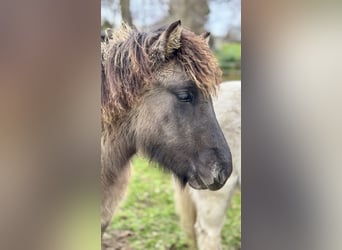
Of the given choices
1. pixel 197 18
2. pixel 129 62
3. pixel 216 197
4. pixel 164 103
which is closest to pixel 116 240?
pixel 216 197

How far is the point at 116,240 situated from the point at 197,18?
4.02ft

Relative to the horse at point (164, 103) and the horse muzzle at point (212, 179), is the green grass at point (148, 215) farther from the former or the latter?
the horse muzzle at point (212, 179)

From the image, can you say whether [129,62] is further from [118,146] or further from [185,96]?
[118,146]

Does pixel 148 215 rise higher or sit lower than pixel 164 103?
lower

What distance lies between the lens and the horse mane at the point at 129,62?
223 cm

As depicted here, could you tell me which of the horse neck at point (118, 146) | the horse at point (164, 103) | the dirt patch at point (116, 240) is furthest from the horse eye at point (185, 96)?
the dirt patch at point (116, 240)

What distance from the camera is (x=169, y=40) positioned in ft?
7.29

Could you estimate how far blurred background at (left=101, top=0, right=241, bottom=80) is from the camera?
7.27ft
